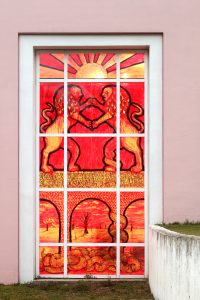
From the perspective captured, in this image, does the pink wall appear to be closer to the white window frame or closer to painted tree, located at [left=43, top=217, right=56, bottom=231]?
the white window frame

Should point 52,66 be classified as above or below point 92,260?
above

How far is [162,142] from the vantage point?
11203 mm

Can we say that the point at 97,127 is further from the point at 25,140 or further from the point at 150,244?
the point at 150,244

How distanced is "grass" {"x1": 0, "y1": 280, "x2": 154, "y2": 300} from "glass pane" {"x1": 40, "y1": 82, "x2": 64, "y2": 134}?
2107 mm

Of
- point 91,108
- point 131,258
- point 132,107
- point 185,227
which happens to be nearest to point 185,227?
point 185,227

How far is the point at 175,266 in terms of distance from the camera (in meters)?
9.11

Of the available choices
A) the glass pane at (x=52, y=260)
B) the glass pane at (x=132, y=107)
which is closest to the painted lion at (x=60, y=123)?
the glass pane at (x=132, y=107)

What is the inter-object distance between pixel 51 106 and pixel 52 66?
0.55 meters

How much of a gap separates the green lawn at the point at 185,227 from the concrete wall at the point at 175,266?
9.5 inches

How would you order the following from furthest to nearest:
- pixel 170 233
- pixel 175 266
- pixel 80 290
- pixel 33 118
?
pixel 33 118
pixel 80 290
pixel 170 233
pixel 175 266

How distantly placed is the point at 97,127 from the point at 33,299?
2.61m

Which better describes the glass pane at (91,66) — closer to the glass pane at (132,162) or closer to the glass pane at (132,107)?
the glass pane at (132,107)

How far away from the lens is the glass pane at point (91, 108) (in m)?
11.6

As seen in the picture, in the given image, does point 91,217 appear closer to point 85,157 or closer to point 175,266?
point 85,157
